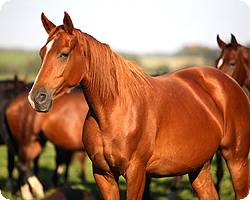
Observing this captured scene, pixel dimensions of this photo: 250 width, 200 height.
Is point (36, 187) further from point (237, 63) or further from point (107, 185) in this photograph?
point (107, 185)

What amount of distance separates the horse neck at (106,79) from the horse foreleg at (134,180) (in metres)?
0.53

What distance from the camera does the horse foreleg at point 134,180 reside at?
158 inches

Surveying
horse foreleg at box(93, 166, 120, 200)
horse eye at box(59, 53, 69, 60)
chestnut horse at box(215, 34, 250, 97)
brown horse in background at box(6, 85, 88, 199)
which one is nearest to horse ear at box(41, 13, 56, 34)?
horse eye at box(59, 53, 69, 60)

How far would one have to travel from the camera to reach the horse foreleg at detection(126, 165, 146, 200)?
158 inches

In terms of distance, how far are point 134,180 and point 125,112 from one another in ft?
1.72

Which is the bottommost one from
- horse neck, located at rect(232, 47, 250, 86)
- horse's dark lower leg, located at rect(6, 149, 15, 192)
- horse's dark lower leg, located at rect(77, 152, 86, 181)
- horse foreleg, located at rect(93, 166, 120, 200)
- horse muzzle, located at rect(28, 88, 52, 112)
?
horse's dark lower leg, located at rect(77, 152, 86, 181)

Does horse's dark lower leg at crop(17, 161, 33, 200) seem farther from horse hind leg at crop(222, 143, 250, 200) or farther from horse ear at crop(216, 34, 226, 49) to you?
horse hind leg at crop(222, 143, 250, 200)

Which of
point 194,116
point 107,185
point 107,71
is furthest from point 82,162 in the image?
point 107,71

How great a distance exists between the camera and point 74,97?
27.6ft

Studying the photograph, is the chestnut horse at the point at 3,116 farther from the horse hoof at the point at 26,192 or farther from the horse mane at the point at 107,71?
the horse mane at the point at 107,71

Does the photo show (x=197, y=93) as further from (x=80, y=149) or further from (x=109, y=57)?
(x=80, y=149)

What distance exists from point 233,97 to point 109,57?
5.39ft

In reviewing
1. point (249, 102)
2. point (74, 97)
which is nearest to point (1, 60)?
point (74, 97)

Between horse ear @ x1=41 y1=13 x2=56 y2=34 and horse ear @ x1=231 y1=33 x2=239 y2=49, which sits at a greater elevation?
horse ear @ x1=41 y1=13 x2=56 y2=34
